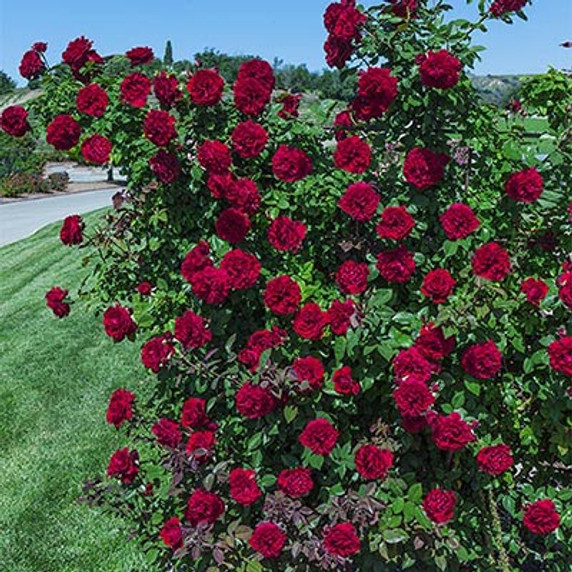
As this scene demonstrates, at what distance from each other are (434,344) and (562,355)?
0.36 meters

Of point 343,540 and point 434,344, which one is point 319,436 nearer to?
point 343,540

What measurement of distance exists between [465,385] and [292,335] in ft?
1.74

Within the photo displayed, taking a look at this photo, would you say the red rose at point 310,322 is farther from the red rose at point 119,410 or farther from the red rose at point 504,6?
the red rose at point 504,6

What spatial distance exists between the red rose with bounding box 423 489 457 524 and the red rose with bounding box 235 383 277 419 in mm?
540

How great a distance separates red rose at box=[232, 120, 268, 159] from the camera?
2225mm

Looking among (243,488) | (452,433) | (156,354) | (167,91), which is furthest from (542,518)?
(167,91)

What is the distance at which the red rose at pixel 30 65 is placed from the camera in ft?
8.56

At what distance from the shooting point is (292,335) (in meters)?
2.23

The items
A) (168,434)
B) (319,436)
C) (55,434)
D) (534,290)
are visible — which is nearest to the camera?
(319,436)

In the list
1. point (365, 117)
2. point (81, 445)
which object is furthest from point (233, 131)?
point (81, 445)

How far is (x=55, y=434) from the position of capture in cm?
438

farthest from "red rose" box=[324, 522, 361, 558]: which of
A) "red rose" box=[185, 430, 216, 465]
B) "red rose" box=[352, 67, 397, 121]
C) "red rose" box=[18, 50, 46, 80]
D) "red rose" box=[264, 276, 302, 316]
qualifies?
"red rose" box=[18, 50, 46, 80]

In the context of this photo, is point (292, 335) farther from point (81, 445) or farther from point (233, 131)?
point (81, 445)

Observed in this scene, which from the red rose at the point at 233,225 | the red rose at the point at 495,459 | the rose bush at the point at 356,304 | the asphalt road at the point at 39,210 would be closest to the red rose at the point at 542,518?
the rose bush at the point at 356,304
